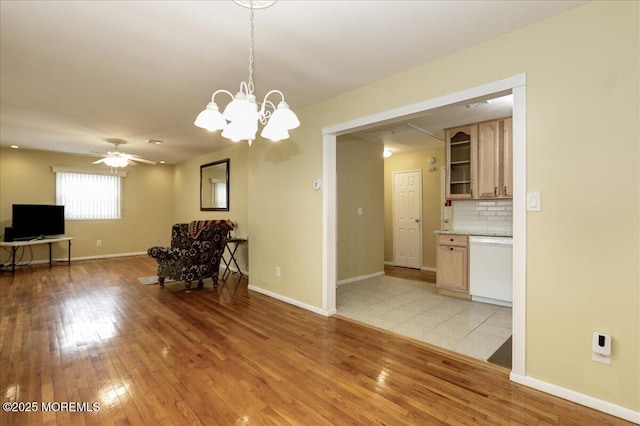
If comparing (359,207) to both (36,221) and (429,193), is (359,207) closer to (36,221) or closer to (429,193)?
(429,193)

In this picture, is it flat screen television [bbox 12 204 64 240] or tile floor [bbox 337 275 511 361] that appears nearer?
tile floor [bbox 337 275 511 361]

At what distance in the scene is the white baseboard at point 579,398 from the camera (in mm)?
1742

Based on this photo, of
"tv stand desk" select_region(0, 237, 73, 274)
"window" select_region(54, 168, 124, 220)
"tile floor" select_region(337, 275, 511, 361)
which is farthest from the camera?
"window" select_region(54, 168, 124, 220)

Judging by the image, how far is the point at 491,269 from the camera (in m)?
3.92

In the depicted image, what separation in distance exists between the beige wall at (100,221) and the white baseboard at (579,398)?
27.5 feet

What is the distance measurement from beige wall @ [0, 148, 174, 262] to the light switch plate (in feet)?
27.6

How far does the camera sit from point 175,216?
27.8 ft

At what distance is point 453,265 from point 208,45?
3.85m

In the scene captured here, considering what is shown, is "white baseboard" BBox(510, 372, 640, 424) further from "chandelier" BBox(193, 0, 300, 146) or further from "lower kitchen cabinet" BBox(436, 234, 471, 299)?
"chandelier" BBox(193, 0, 300, 146)

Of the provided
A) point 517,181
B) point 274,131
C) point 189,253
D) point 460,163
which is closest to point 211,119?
point 274,131

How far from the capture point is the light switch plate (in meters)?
2.05

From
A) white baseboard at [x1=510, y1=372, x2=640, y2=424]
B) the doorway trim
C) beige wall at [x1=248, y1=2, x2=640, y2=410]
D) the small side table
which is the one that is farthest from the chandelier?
the small side table

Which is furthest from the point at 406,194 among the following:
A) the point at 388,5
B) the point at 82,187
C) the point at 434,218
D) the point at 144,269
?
the point at 82,187

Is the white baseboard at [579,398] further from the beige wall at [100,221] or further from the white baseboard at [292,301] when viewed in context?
Answer: the beige wall at [100,221]
